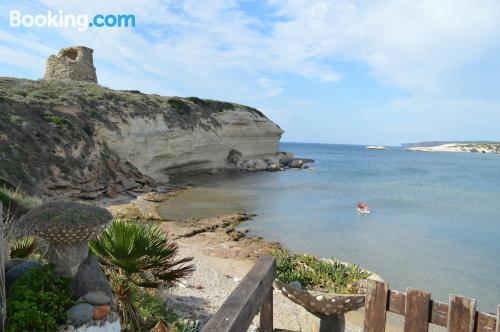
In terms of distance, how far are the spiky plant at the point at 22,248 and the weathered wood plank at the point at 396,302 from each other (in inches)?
227

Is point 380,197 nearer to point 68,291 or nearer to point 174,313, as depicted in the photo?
point 174,313

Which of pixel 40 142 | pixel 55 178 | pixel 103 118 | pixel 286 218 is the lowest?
pixel 286 218

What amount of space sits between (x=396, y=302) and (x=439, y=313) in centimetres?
32

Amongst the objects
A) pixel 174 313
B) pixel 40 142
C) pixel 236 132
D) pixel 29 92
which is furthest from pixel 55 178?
pixel 236 132

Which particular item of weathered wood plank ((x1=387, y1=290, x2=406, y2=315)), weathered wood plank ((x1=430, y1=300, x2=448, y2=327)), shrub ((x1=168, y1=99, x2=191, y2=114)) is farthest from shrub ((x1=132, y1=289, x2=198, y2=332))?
shrub ((x1=168, y1=99, x2=191, y2=114))

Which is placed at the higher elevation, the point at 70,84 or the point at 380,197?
the point at 70,84

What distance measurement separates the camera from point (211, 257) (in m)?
13.2

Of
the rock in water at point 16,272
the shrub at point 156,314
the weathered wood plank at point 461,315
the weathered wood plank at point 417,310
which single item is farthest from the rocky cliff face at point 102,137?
the weathered wood plank at point 461,315

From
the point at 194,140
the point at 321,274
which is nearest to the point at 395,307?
the point at 321,274

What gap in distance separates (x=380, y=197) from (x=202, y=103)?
23.8 m

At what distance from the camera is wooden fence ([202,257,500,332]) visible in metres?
2.60

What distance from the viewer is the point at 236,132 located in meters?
45.8

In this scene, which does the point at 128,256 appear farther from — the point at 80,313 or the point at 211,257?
the point at 211,257

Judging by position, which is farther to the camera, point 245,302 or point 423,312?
point 423,312
